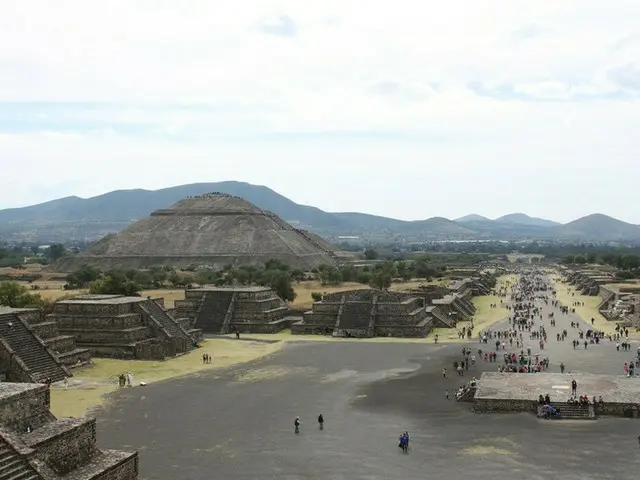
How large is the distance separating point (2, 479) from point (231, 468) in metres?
8.88

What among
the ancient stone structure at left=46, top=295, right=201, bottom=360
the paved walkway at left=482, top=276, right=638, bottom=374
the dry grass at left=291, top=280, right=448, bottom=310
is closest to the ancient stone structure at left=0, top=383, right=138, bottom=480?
the ancient stone structure at left=46, top=295, right=201, bottom=360

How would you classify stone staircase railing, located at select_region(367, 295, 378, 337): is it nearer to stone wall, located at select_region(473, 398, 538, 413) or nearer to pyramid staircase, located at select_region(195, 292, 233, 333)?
pyramid staircase, located at select_region(195, 292, 233, 333)

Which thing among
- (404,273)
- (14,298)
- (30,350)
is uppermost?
(404,273)

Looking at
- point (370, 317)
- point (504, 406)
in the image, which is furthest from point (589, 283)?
point (504, 406)

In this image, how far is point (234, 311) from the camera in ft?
216

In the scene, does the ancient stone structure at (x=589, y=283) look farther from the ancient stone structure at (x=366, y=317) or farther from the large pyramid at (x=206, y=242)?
the large pyramid at (x=206, y=242)

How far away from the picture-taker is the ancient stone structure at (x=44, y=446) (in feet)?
58.9

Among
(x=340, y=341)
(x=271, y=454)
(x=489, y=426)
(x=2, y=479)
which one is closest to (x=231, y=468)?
(x=271, y=454)

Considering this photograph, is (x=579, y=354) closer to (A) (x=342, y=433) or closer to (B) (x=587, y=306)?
(A) (x=342, y=433)

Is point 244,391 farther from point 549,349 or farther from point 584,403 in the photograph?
point 549,349

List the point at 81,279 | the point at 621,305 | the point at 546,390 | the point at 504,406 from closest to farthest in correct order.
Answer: the point at 504,406, the point at 546,390, the point at 621,305, the point at 81,279

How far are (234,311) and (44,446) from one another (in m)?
46.8

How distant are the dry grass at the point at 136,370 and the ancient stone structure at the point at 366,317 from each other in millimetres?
6685

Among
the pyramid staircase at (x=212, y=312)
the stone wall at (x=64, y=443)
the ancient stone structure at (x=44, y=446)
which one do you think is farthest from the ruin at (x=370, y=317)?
the stone wall at (x=64, y=443)
